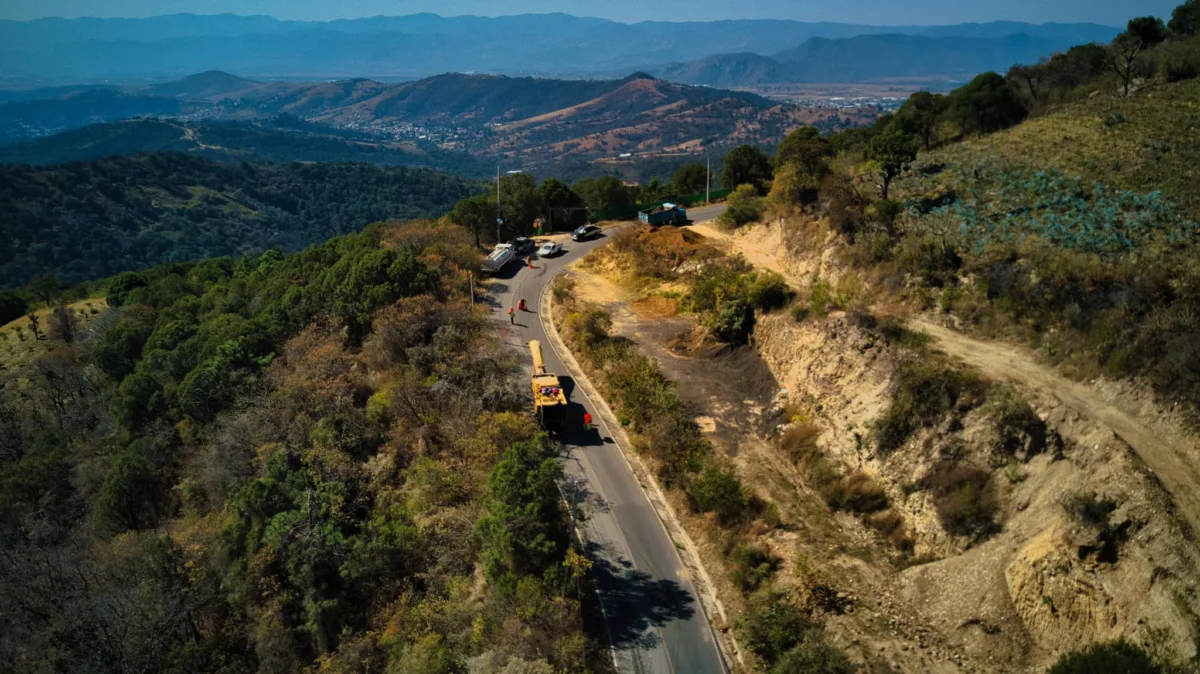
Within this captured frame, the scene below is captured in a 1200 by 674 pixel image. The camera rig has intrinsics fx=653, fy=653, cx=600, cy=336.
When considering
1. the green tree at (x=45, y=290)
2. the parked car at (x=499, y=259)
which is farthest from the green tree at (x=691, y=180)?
the green tree at (x=45, y=290)

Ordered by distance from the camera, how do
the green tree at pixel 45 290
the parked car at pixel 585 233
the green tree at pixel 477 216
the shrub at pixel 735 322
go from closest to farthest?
the shrub at pixel 735 322 < the green tree at pixel 477 216 < the parked car at pixel 585 233 < the green tree at pixel 45 290

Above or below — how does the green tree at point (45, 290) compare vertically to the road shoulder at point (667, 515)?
below

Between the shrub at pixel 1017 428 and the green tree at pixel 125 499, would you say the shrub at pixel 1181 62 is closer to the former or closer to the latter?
the shrub at pixel 1017 428

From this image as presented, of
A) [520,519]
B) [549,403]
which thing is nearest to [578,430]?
[549,403]

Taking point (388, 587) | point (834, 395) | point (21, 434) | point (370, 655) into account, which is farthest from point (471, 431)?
point (21, 434)

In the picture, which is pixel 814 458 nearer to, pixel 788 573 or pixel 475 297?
pixel 788 573

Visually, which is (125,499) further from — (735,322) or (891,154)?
(891,154)

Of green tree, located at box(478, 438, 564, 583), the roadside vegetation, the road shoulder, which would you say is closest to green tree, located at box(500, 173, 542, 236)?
the roadside vegetation
